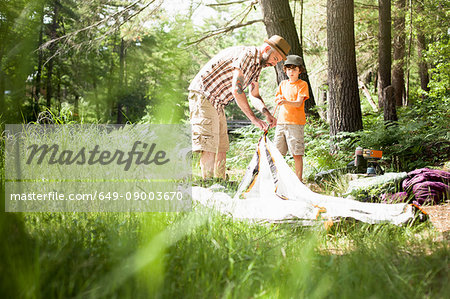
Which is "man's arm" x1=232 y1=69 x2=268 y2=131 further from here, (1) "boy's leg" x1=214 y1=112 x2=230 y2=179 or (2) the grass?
(2) the grass

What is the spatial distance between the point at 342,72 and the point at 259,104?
3130 mm

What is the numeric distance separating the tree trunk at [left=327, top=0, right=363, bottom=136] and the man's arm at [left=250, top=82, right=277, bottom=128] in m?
2.59

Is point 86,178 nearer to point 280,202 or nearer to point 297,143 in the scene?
point 280,202

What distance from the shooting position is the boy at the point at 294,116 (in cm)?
491

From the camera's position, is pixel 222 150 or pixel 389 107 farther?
pixel 389 107

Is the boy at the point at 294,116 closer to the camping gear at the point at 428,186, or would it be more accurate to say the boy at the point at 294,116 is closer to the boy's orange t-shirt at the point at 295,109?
the boy's orange t-shirt at the point at 295,109

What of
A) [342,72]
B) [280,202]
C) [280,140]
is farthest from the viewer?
[342,72]

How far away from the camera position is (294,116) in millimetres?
4957

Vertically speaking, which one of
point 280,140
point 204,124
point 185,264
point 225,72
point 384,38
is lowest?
point 185,264

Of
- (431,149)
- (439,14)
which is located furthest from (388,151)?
(439,14)

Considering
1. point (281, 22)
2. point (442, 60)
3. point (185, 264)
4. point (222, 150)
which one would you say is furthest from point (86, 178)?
point (442, 60)

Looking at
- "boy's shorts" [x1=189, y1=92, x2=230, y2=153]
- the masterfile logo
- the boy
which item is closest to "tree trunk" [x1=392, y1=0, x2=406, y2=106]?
the boy

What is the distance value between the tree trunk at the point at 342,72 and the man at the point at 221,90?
2599 millimetres

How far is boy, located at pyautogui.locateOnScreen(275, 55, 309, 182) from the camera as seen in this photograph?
4914 millimetres
